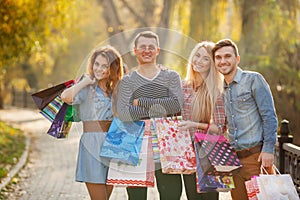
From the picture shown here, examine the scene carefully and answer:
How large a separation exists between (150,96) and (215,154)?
731 millimetres

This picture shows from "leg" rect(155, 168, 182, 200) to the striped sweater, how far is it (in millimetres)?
511

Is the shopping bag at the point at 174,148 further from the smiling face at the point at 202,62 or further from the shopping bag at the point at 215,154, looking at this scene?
the smiling face at the point at 202,62

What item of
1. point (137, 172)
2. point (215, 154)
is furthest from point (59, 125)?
point (215, 154)

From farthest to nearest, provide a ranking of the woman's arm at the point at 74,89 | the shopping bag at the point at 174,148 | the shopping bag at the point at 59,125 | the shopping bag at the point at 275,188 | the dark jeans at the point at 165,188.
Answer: the shopping bag at the point at 59,125 → the woman's arm at the point at 74,89 → the dark jeans at the point at 165,188 → the shopping bag at the point at 174,148 → the shopping bag at the point at 275,188

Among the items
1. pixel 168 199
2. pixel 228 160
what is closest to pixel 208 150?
pixel 228 160

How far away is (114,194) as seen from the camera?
25.8 ft

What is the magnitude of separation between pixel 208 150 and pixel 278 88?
9627mm

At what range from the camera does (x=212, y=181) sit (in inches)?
190

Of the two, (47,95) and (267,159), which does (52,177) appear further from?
(267,159)

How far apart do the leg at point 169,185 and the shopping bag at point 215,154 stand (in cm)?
29

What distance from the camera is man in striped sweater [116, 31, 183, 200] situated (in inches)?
193

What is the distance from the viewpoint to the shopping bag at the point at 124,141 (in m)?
4.89

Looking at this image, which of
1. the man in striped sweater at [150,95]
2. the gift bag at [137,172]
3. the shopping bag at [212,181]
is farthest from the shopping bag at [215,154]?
the gift bag at [137,172]

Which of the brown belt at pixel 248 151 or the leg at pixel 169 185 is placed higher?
the brown belt at pixel 248 151
